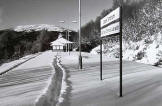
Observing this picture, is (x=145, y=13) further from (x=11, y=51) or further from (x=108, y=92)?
(x=11, y=51)

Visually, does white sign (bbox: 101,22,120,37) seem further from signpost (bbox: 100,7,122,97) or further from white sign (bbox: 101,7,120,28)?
white sign (bbox: 101,7,120,28)

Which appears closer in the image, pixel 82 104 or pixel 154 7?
A: pixel 82 104

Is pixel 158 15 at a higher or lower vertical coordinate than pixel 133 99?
higher

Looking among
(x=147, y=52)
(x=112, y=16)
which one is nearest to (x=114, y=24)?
(x=112, y=16)

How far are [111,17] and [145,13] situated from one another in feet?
A: 238

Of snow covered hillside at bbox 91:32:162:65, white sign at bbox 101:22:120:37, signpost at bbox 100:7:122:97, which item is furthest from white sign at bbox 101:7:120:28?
snow covered hillside at bbox 91:32:162:65

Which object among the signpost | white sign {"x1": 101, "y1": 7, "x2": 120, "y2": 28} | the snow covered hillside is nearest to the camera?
the signpost

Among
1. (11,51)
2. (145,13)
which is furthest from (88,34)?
(145,13)

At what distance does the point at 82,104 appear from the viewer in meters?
6.81

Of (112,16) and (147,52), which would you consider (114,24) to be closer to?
(112,16)

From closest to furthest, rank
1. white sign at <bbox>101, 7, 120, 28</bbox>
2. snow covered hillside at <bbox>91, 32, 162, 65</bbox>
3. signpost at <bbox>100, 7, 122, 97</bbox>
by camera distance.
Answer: signpost at <bbox>100, 7, 122, 97</bbox>
white sign at <bbox>101, 7, 120, 28</bbox>
snow covered hillside at <bbox>91, 32, 162, 65</bbox>

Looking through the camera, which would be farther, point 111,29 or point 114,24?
point 111,29

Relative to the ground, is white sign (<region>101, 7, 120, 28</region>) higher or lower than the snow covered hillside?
higher

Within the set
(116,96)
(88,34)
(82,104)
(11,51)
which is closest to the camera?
(82,104)
